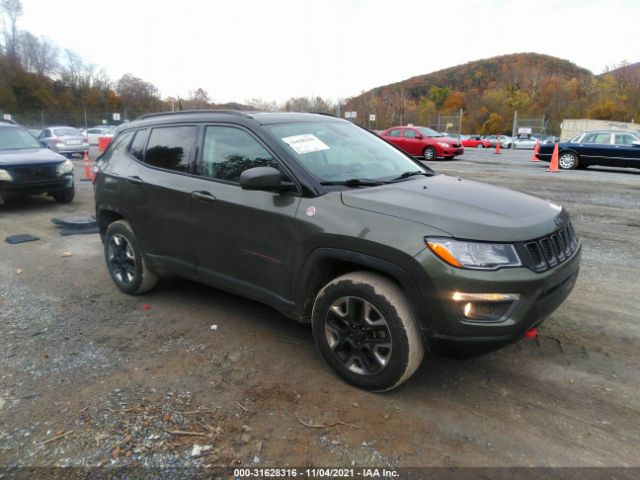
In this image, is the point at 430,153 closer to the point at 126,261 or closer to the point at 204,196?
the point at 126,261

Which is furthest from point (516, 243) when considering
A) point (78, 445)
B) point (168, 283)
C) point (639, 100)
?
point (639, 100)

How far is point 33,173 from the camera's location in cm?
885

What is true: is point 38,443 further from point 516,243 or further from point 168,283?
point 516,243

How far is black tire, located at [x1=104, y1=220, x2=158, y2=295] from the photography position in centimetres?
445

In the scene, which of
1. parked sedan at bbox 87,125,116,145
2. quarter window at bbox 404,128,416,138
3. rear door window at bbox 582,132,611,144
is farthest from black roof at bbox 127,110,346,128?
parked sedan at bbox 87,125,116,145

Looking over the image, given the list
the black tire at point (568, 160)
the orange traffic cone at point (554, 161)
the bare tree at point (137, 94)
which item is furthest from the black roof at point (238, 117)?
the bare tree at point (137, 94)

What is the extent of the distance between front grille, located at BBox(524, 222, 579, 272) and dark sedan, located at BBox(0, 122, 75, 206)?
30.1 feet

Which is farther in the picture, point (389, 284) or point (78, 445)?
point (389, 284)

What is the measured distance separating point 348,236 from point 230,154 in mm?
1344

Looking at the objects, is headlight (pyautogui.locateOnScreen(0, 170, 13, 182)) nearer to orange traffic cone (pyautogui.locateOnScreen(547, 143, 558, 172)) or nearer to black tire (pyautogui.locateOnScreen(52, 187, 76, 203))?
black tire (pyautogui.locateOnScreen(52, 187, 76, 203))

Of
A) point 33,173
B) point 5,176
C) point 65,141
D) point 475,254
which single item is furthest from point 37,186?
point 65,141

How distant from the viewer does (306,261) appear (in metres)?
3.06

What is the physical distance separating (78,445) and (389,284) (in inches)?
76.6

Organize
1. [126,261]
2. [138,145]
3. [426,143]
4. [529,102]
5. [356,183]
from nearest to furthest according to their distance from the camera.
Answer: [356,183], [138,145], [126,261], [426,143], [529,102]
